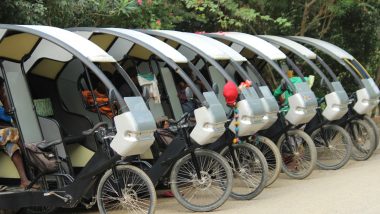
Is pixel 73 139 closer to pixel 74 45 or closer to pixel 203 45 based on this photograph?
pixel 74 45

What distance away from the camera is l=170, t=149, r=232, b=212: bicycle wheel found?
7461 millimetres

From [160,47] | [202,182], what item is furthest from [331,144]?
[160,47]

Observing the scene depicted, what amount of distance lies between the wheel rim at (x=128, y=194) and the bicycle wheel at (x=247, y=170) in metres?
1.67

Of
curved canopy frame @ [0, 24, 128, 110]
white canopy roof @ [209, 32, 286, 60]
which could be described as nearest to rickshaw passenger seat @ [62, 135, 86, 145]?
curved canopy frame @ [0, 24, 128, 110]

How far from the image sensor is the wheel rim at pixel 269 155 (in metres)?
8.71

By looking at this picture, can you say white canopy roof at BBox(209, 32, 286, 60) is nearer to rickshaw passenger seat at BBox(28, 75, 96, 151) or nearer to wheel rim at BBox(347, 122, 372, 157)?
wheel rim at BBox(347, 122, 372, 157)

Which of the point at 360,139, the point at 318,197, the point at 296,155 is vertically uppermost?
the point at 296,155

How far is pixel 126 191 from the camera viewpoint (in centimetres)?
689

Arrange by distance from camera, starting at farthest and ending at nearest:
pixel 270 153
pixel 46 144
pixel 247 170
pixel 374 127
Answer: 1. pixel 374 127
2. pixel 270 153
3. pixel 247 170
4. pixel 46 144

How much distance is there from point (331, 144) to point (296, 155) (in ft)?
4.03

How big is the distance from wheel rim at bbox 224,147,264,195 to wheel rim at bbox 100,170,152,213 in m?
1.72

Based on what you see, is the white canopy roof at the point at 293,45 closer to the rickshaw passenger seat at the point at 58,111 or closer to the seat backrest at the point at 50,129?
the rickshaw passenger seat at the point at 58,111

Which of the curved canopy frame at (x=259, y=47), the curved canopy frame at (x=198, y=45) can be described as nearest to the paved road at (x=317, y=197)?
the curved canopy frame at (x=259, y=47)

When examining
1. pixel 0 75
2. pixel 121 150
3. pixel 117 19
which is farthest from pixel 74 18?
pixel 121 150
